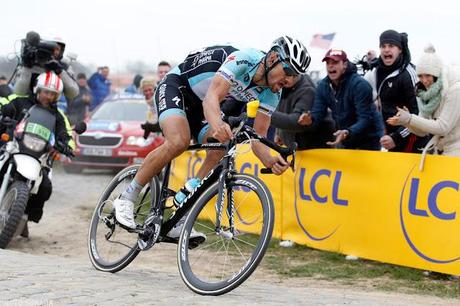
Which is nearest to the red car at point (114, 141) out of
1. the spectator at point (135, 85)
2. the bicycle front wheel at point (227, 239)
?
the spectator at point (135, 85)

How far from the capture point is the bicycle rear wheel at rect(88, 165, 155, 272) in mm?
7246

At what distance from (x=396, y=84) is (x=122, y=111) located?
10.7 m

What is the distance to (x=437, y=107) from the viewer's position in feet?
27.6

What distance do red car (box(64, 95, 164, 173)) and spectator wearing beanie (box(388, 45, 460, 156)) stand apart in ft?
30.8

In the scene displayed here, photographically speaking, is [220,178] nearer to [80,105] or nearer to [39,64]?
[39,64]

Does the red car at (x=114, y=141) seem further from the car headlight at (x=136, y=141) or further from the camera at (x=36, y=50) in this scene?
the camera at (x=36, y=50)

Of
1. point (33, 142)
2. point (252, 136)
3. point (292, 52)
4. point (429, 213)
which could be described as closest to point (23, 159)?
point (33, 142)

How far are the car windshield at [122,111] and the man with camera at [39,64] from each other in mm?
7510

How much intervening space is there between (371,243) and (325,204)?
84 cm

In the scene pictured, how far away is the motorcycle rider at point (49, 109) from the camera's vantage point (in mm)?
9719

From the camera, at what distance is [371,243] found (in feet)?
29.0

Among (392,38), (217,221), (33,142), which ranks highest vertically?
(392,38)

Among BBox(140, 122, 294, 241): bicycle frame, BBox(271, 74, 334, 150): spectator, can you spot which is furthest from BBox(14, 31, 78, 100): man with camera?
BBox(140, 122, 294, 241): bicycle frame

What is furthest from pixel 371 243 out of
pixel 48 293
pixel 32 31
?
pixel 32 31
